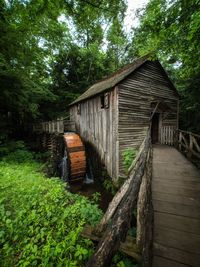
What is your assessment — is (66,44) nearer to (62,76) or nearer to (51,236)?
(62,76)

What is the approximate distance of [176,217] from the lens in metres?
2.71

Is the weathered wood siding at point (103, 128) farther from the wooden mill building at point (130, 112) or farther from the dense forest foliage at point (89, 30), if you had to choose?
the dense forest foliage at point (89, 30)

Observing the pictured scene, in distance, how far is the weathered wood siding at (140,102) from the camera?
319 inches

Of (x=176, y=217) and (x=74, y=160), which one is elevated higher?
(x=176, y=217)

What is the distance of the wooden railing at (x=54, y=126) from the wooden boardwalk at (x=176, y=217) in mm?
7610

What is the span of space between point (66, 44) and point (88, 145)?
43.2ft

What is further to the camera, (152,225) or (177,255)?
(152,225)

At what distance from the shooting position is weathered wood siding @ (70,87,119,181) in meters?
8.12

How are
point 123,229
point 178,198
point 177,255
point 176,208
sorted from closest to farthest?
point 123,229
point 177,255
point 176,208
point 178,198

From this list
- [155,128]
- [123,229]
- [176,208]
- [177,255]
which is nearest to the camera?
[123,229]

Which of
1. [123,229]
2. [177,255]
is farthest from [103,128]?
[123,229]

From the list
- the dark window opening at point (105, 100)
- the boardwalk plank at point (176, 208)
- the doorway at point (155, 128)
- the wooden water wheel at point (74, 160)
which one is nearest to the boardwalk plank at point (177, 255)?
the boardwalk plank at point (176, 208)

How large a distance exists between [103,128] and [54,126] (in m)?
3.98

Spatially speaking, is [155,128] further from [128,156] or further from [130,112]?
[128,156]
